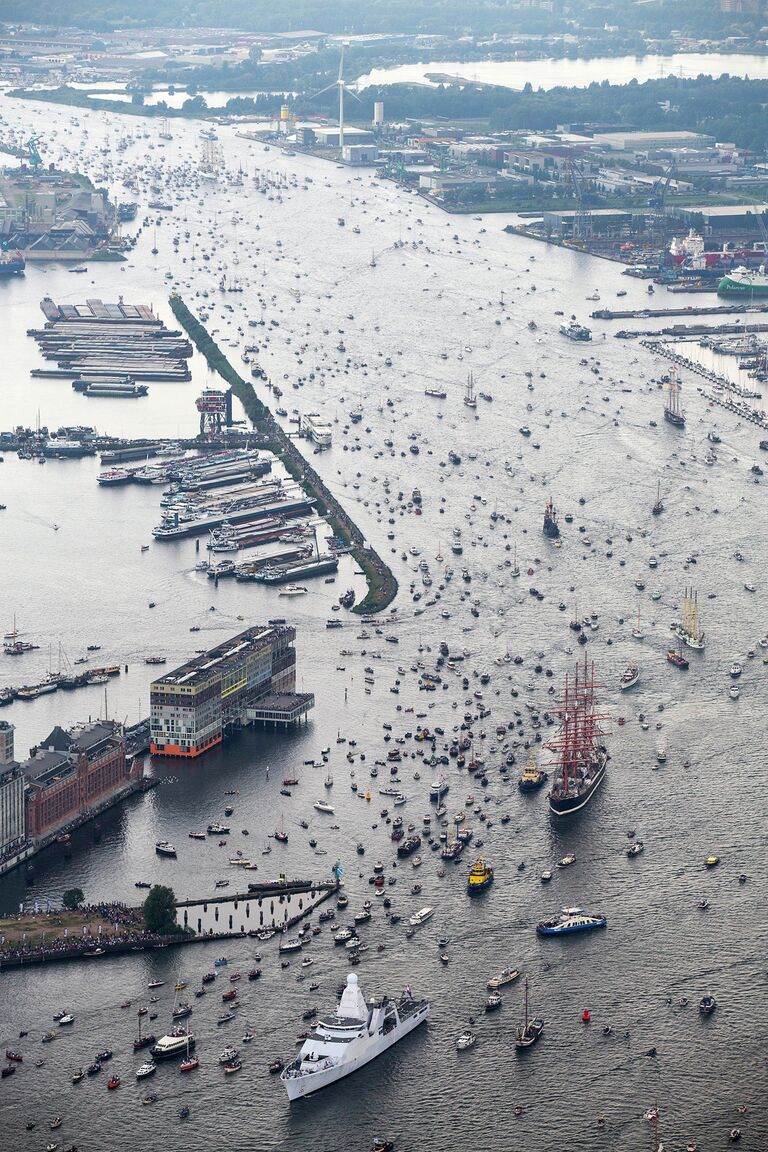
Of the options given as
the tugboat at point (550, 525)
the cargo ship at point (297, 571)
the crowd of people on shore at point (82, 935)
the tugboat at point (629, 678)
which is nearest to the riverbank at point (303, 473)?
the cargo ship at point (297, 571)

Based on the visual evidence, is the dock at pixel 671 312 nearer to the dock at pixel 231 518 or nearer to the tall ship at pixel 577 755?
the dock at pixel 231 518

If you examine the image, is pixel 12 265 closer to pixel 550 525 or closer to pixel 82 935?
pixel 550 525

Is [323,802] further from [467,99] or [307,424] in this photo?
[467,99]

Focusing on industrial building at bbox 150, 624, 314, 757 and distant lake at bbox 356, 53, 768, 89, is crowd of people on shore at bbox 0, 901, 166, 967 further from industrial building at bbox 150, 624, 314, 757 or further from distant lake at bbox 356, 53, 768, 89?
distant lake at bbox 356, 53, 768, 89

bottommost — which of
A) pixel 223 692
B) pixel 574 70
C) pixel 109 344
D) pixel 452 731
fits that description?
pixel 452 731

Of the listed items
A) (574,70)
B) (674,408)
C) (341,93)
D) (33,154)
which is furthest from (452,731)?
(574,70)
